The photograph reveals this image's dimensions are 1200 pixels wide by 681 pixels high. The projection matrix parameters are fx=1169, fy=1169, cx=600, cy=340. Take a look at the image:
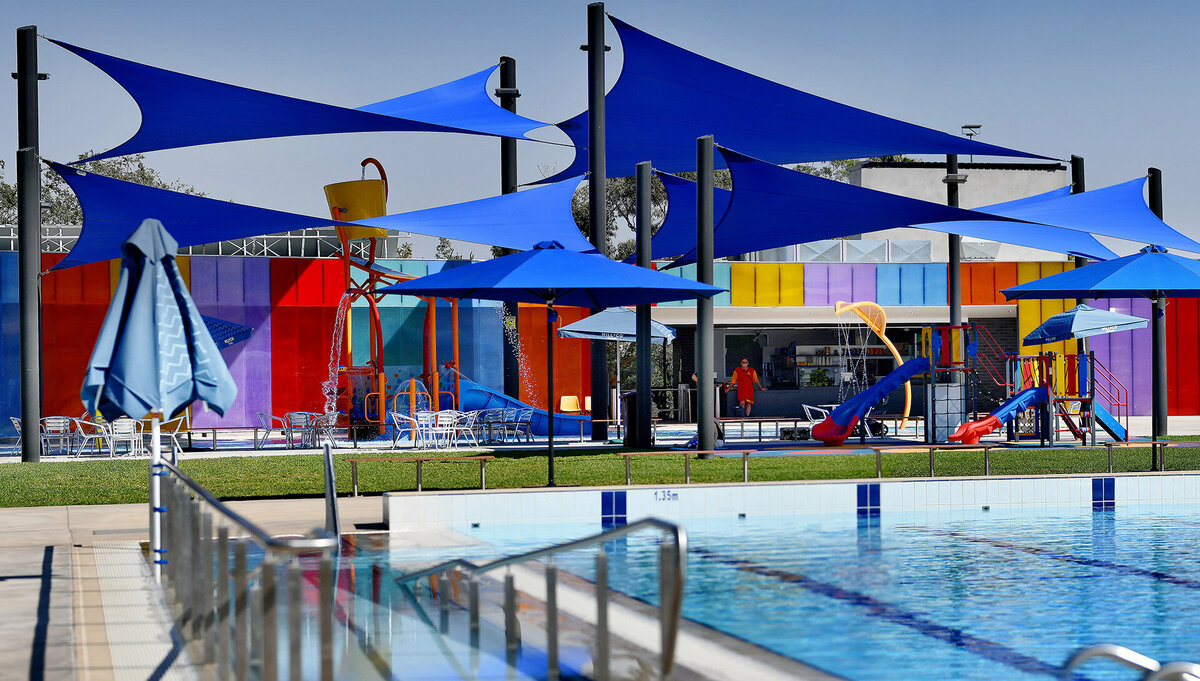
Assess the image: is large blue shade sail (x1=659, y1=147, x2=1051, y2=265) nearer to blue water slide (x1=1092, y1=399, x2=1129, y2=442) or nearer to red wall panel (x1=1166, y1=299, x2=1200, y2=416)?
blue water slide (x1=1092, y1=399, x2=1129, y2=442)

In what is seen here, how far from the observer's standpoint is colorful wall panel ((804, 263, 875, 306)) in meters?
26.9

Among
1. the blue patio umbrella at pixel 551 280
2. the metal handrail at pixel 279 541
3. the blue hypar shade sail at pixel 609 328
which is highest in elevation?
the blue patio umbrella at pixel 551 280

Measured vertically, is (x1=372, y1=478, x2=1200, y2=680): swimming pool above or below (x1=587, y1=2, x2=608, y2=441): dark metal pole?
below

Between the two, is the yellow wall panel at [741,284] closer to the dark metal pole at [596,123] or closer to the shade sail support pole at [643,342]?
the dark metal pole at [596,123]

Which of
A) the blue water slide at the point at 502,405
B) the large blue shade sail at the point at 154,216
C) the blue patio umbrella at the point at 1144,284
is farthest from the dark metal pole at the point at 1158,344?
the large blue shade sail at the point at 154,216

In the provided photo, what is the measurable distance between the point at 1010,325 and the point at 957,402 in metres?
11.7

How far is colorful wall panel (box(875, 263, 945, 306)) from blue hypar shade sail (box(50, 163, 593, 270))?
43.3 feet

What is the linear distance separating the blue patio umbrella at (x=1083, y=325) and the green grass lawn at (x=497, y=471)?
109 inches

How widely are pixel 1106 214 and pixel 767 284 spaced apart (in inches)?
481

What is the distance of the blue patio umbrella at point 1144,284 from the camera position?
15.7 metres

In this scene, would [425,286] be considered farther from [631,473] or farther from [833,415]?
[833,415]

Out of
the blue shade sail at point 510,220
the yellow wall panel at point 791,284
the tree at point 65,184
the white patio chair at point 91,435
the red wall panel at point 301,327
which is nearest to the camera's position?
the blue shade sail at point 510,220

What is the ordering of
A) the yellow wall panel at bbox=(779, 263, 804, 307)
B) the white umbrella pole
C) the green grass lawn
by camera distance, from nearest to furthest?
the white umbrella pole, the green grass lawn, the yellow wall panel at bbox=(779, 263, 804, 307)

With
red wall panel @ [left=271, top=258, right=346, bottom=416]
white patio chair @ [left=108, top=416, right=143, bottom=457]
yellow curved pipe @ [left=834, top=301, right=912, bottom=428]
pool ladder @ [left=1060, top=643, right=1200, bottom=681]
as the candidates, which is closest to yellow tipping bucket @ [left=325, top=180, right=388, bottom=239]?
red wall panel @ [left=271, top=258, right=346, bottom=416]
